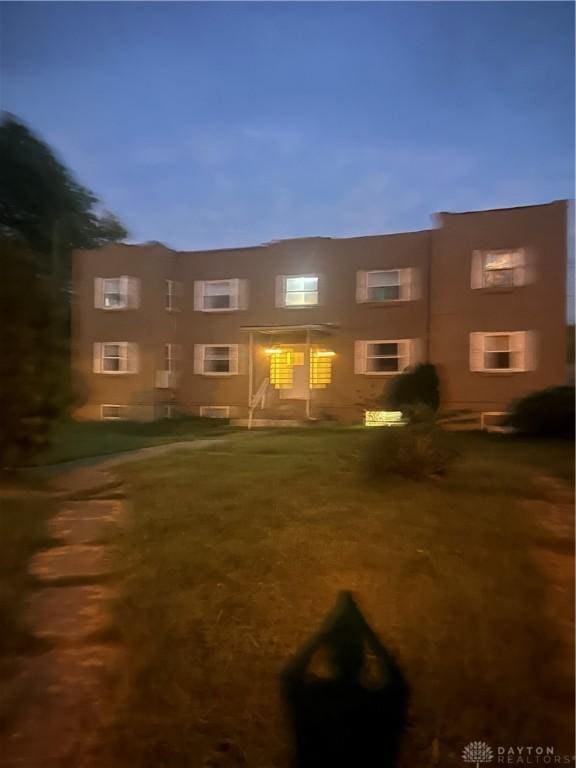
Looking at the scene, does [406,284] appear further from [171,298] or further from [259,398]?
[171,298]

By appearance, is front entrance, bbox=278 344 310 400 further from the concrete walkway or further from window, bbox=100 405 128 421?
window, bbox=100 405 128 421

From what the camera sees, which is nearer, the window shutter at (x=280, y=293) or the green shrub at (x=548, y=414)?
the green shrub at (x=548, y=414)

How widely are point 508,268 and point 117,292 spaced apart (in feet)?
6.78

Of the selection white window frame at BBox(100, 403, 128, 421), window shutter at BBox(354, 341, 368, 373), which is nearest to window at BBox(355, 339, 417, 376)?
window shutter at BBox(354, 341, 368, 373)

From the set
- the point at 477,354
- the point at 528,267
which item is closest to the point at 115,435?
the point at 477,354

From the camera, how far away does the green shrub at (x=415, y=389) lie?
3338 mm

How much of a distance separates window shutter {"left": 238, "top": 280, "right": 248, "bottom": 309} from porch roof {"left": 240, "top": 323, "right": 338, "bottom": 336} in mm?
116

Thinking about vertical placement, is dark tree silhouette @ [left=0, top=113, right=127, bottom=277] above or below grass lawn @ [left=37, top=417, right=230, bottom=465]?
above

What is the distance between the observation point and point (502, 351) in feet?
10.7

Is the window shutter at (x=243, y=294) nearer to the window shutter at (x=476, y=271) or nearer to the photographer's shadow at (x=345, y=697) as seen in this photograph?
the window shutter at (x=476, y=271)

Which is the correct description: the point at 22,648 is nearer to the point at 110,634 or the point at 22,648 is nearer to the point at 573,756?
the point at 110,634

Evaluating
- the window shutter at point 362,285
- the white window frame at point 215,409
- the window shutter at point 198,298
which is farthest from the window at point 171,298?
the window shutter at point 362,285

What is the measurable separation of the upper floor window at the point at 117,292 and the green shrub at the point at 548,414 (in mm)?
2104

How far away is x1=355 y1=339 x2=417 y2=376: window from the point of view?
11.1 ft
